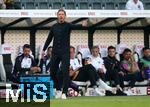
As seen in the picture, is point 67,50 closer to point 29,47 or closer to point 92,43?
point 29,47

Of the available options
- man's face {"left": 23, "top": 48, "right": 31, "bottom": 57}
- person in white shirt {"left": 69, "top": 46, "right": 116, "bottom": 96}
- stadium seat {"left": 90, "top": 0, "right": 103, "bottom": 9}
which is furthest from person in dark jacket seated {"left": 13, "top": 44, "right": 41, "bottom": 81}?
stadium seat {"left": 90, "top": 0, "right": 103, "bottom": 9}

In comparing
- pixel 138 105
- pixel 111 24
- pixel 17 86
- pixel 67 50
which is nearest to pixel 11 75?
pixel 17 86

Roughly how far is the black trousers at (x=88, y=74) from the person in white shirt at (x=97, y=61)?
38cm

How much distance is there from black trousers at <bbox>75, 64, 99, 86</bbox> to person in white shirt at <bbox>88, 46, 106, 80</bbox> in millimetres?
383

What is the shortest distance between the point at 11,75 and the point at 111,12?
3.28 metres

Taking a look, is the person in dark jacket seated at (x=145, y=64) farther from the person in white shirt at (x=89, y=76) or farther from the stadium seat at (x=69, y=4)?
the stadium seat at (x=69, y=4)

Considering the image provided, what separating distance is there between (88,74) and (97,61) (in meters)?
0.74

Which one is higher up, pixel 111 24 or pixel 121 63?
pixel 111 24

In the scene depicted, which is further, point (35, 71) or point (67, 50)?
point (35, 71)

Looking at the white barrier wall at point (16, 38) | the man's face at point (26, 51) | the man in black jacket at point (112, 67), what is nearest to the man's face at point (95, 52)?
the man in black jacket at point (112, 67)

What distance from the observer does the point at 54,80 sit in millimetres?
11062

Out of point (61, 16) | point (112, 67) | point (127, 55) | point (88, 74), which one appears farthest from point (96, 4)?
point (61, 16)

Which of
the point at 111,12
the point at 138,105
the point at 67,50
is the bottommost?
the point at 138,105

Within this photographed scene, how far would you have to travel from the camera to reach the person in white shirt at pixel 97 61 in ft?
42.5
